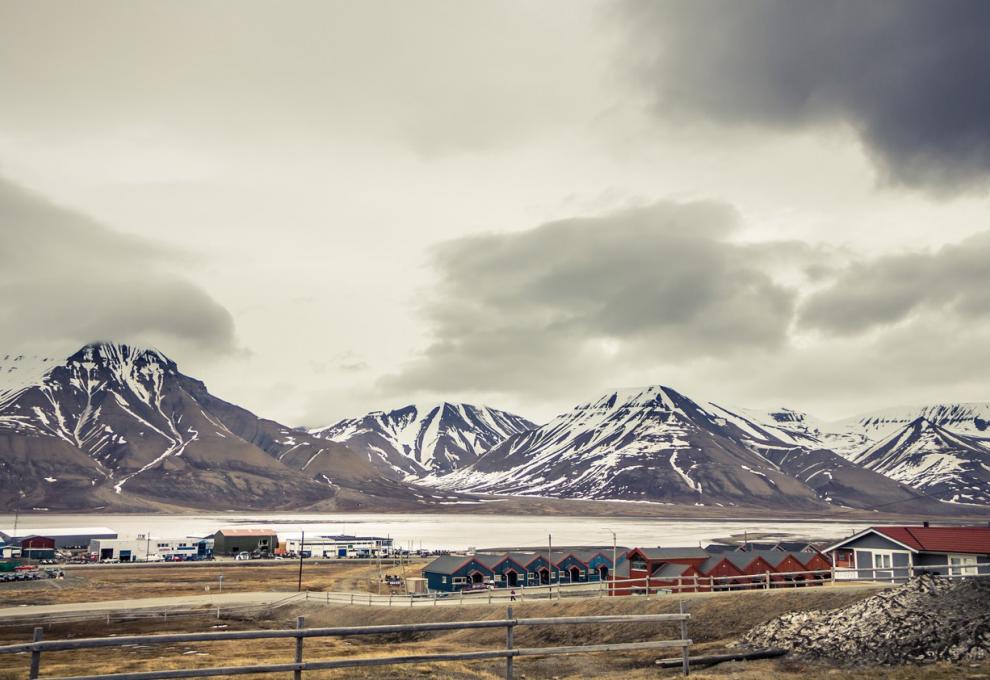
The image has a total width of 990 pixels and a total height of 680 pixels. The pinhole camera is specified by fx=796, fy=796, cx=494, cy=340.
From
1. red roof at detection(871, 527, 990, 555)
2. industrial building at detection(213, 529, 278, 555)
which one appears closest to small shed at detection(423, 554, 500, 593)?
red roof at detection(871, 527, 990, 555)

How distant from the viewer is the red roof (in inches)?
2311

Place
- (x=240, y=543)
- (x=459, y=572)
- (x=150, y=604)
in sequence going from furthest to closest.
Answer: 1. (x=240, y=543)
2. (x=459, y=572)
3. (x=150, y=604)

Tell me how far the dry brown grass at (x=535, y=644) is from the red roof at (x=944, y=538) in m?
15.8

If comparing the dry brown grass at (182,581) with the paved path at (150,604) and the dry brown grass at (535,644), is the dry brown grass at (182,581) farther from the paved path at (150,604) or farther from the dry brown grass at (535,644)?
the dry brown grass at (535,644)

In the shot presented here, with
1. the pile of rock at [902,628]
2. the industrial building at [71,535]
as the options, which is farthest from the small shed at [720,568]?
the industrial building at [71,535]

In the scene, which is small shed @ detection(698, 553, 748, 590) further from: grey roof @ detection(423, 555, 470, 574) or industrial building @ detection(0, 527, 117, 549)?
industrial building @ detection(0, 527, 117, 549)

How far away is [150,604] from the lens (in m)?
86.7

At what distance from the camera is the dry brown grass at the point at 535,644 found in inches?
958

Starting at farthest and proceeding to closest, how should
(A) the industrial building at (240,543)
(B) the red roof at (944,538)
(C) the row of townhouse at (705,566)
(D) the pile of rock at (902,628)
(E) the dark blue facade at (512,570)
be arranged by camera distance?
(A) the industrial building at (240,543)
(E) the dark blue facade at (512,570)
(C) the row of townhouse at (705,566)
(B) the red roof at (944,538)
(D) the pile of rock at (902,628)

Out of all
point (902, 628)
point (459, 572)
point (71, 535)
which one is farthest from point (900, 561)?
point (71, 535)

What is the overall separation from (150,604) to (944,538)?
255 feet

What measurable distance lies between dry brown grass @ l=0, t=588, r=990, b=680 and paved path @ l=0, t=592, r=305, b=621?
953cm

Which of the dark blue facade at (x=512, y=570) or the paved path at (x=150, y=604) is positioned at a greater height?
the dark blue facade at (x=512, y=570)

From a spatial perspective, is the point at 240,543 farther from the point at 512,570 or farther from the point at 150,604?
the point at 512,570
